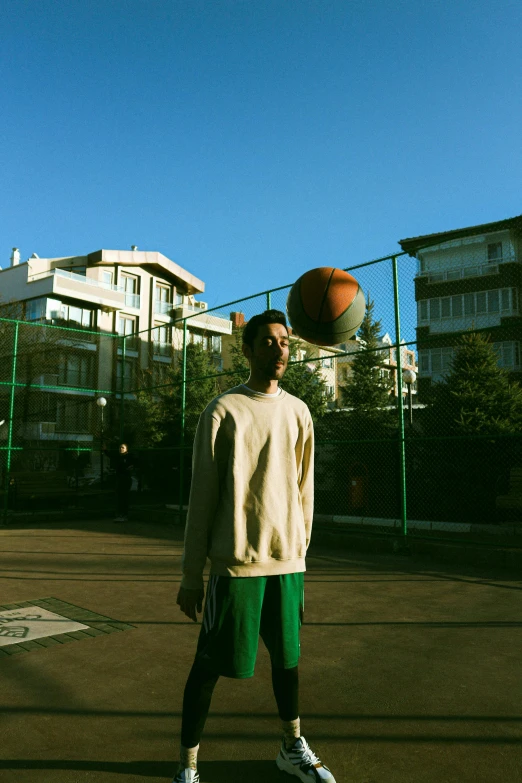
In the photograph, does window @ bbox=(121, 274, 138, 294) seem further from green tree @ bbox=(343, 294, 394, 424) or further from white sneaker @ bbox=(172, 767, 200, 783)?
white sneaker @ bbox=(172, 767, 200, 783)

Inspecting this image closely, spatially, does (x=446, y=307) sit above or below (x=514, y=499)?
above

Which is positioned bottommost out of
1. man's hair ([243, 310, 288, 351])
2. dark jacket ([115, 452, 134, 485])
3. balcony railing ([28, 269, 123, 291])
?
dark jacket ([115, 452, 134, 485])

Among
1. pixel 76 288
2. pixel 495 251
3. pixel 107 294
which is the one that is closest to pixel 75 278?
pixel 76 288

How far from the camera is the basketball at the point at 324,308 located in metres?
4.96

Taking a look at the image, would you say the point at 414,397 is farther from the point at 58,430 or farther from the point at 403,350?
the point at 58,430

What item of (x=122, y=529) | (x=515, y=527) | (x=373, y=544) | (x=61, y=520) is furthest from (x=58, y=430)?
(x=515, y=527)

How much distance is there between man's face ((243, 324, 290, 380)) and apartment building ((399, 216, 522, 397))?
21.2 feet

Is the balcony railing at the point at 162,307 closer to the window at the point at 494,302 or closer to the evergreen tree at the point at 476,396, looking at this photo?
the window at the point at 494,302

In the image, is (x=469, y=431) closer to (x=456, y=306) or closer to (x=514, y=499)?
(x=514, y=499)

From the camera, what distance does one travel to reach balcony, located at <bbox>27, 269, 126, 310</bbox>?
35.6m

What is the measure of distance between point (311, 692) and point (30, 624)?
2.45 meters

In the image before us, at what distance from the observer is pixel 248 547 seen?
93.3 inches

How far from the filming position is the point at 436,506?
Result: 14.1 metres

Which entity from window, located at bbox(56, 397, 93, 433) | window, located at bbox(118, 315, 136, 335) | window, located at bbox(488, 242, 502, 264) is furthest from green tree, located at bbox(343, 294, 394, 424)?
window, located at bbox(118, 315, 136, 335)
